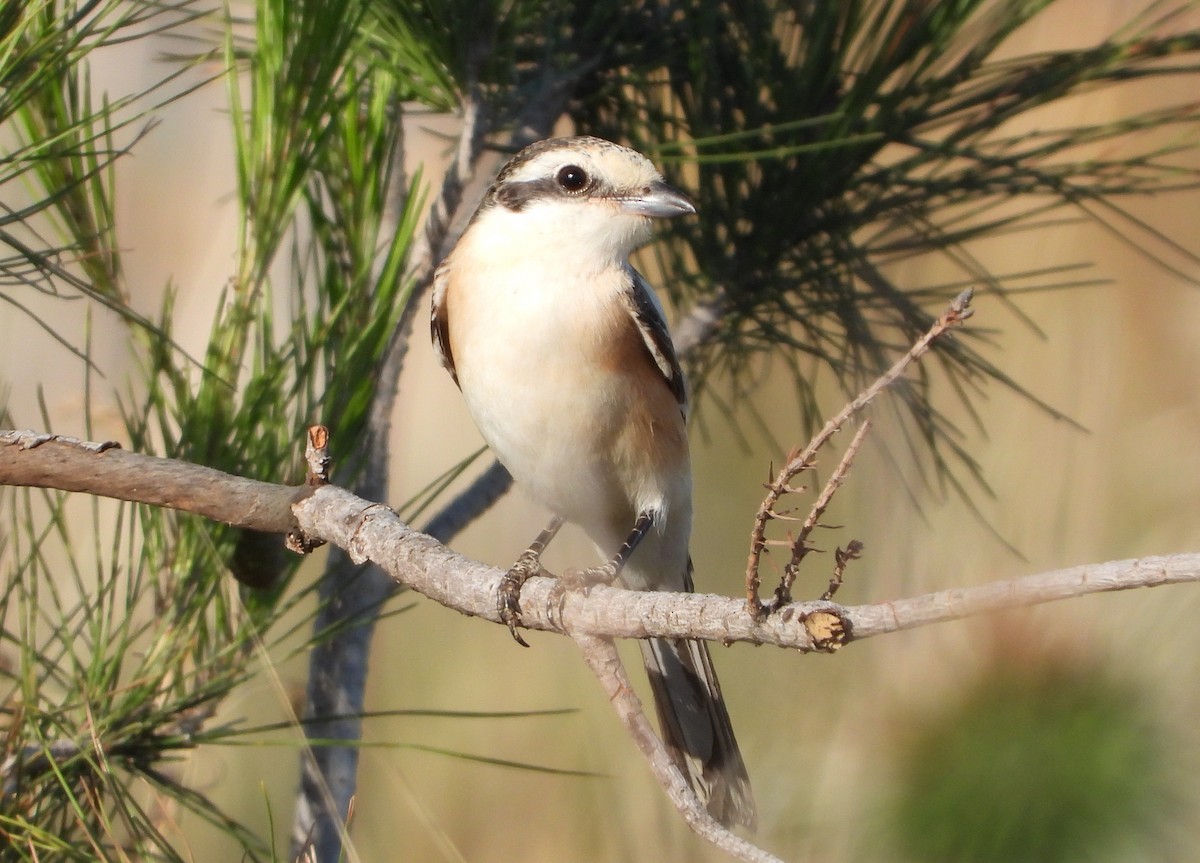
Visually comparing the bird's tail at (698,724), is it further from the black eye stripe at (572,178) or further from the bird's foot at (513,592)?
the black eye stripe at (572,178)

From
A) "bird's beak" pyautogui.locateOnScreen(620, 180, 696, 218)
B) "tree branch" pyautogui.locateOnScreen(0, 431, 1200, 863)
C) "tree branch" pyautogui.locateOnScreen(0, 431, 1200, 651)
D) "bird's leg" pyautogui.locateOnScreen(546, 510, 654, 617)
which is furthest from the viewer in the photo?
"bird's beak" pyautogui.locateOnScreen(620, 180, 696, 218)

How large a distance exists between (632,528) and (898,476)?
49 cm

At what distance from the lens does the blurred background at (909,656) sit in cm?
126

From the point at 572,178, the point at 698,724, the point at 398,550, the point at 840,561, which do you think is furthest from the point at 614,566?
the point at 840,561

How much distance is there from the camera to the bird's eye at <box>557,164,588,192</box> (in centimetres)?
181

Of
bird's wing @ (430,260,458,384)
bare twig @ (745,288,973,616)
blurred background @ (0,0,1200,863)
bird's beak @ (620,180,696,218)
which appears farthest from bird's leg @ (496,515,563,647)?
bird's beak @ (620,180,696,218)

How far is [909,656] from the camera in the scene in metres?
1.43

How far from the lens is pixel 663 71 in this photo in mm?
1823

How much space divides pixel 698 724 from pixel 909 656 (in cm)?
60

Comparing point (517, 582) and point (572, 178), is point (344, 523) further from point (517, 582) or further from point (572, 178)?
point (572, 178)

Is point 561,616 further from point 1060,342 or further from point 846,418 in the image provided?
point 1060,342

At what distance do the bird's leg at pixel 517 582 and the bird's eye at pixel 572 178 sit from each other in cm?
56

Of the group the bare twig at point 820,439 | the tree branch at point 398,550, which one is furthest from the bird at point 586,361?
the bare twig at point 820,439

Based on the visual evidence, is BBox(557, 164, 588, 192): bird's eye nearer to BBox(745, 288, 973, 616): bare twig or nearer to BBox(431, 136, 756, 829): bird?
BBox(431, 136, 756, 829): bird
